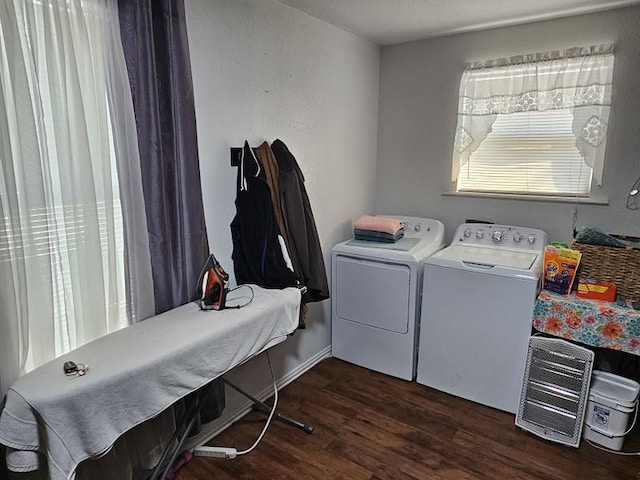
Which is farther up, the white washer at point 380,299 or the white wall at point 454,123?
the white wall at point 454,123

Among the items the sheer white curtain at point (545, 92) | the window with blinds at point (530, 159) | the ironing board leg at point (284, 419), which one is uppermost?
the sheer white curtain at point (545, 92)

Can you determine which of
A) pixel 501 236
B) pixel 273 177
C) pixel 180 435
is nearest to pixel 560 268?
pixel 501 236

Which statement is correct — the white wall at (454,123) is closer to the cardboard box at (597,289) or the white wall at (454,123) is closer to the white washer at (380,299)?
the white washer at (380,299)

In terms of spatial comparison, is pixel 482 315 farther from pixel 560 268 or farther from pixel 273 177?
pixel 273 177

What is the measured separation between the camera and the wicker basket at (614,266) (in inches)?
84.4

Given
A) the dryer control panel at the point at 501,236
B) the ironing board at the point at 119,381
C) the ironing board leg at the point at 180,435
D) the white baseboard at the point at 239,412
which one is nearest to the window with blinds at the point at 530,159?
the dryer control panel at the point at 501,236

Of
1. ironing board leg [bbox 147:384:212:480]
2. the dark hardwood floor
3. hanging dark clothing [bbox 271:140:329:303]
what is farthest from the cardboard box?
ironing board leg [bbox 147:384:212:480]

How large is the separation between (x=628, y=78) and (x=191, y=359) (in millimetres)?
2813

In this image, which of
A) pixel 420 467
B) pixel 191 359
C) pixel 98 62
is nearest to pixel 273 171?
pixel 98 62

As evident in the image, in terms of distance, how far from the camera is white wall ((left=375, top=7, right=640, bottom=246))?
8.01 feet

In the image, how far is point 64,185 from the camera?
1467mm

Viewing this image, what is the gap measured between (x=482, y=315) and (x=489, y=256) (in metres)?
0.37

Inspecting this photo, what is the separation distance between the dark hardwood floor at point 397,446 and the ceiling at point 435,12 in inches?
91.8

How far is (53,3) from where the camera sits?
1372mm
